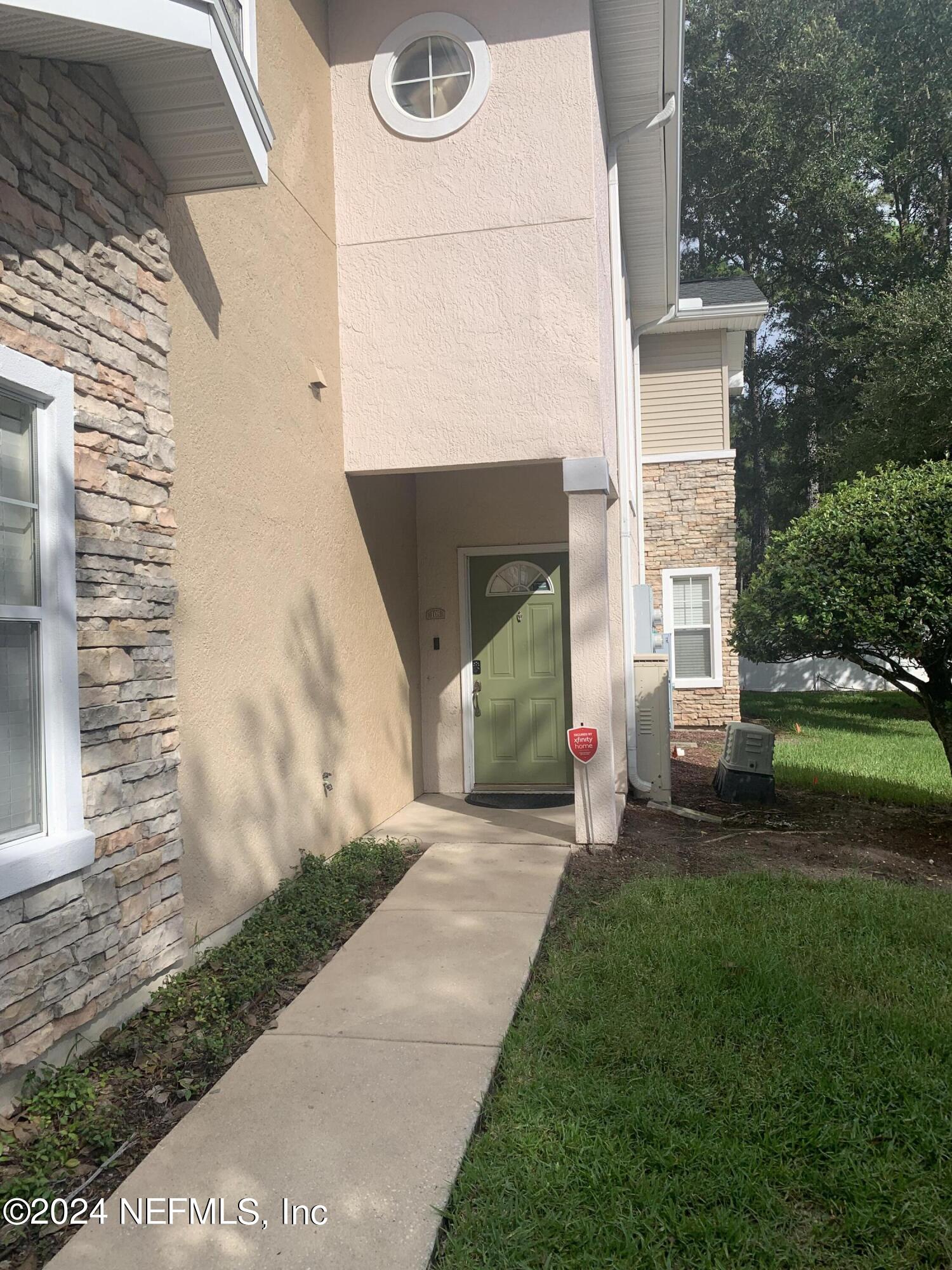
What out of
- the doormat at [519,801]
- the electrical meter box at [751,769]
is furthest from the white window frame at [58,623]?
the electrical meter box at [751,769]

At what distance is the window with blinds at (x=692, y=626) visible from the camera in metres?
13.9

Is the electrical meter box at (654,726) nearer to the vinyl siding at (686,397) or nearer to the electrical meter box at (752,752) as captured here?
the electrical meter box at (752,752)

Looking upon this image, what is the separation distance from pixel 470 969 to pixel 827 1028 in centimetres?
157

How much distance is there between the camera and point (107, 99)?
12.7ft

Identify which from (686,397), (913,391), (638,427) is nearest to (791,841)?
(638,427)

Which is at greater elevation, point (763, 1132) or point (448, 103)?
point (448, 103)

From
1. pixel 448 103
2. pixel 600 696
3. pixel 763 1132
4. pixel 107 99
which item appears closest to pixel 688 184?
pixel 448 103

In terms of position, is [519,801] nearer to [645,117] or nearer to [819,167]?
[645,117]

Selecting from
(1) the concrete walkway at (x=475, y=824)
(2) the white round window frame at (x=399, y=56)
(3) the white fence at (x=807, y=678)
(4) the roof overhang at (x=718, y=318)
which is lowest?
(1) the concrete walkway at (x=475, y=824)

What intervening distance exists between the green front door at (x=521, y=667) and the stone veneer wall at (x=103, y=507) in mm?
4749

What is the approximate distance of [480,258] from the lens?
6.55 metres

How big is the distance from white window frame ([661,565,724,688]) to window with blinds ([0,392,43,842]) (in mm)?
11150

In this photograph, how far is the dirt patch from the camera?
6.20 metres

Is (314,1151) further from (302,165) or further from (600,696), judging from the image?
(302,165)
